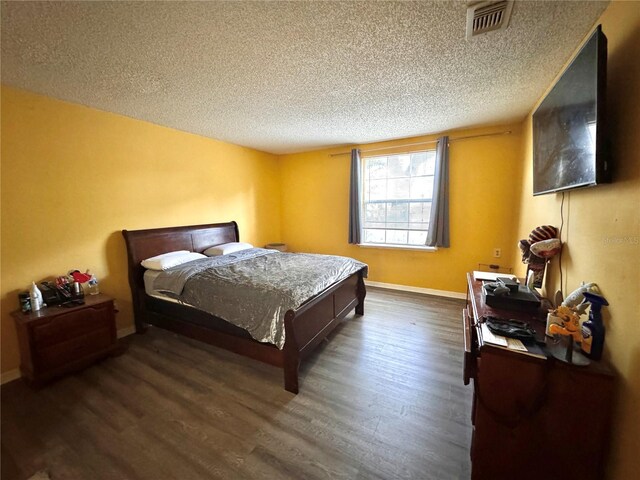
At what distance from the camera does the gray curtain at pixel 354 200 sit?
4.17 m

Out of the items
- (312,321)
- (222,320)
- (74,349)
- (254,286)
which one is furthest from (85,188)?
(312,321)

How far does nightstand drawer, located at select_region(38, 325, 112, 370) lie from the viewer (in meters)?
2.01

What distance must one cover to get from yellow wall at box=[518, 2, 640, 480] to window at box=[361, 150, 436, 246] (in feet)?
8.28

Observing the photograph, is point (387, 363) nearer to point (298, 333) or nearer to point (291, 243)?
point (298, 333)

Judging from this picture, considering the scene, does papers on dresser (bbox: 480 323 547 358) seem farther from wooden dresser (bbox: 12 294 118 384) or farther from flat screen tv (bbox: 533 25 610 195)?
wooden dresser (bbox: 12 294 118 384)

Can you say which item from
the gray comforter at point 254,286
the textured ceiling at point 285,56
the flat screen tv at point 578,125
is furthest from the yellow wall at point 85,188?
the flat screen tv at point 578,125

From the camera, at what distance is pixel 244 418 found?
1.69 metres

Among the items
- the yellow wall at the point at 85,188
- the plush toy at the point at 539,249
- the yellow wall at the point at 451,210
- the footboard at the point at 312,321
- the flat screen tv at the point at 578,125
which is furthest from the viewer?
the yellow wall at the point at 451,210

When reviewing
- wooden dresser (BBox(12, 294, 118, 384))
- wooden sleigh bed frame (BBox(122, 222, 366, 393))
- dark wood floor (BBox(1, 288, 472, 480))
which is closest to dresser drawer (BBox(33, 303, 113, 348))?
wooden dresser (BBox(12, 294, 118, 384))

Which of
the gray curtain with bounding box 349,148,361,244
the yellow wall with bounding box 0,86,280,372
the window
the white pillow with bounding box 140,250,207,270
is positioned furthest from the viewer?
the gray curtain with bounding box 349,148,361,244

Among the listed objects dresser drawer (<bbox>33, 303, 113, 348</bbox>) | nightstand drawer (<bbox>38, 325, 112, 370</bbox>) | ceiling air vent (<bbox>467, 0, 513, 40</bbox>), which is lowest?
nightstand drawer (<bbox>38, 325, 112, 370</bbox>)

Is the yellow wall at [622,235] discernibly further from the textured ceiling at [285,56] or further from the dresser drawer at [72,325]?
the dresser drawer at [72,325]

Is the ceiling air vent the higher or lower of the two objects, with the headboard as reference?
higher

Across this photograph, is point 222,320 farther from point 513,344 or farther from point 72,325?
point 513,344
